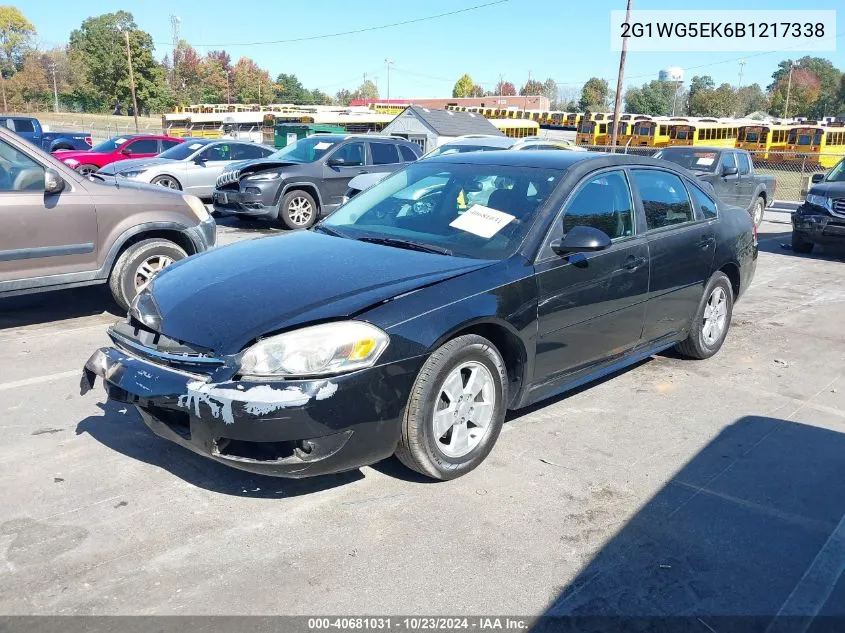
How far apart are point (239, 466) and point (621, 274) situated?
Result: 2.67 meters

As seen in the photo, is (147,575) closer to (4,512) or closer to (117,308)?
(4,512)

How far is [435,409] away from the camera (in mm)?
3559

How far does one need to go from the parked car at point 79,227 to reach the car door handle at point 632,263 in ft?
13.3

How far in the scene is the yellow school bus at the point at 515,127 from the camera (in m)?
41.7

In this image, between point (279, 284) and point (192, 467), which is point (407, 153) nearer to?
point (279, 284)

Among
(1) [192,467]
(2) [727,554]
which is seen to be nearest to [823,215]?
(2) [727,554]

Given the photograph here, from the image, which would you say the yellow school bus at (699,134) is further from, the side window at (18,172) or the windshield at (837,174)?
the side window at (18,172)

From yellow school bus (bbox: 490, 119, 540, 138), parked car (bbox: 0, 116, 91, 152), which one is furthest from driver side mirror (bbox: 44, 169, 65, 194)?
yellow school bus (bbox: 490, 119, 540, 138)

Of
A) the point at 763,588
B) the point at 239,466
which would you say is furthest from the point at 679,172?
the point at 239,466

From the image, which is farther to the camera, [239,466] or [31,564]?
[239,466]

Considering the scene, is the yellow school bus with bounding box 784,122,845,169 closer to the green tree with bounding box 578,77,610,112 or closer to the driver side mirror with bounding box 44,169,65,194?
the driver side mirror with bounding box 44,169,65,194

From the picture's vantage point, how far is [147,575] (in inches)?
114

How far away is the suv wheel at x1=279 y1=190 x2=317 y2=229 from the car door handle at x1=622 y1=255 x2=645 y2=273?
8928 mm

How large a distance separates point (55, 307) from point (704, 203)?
6144 mm
